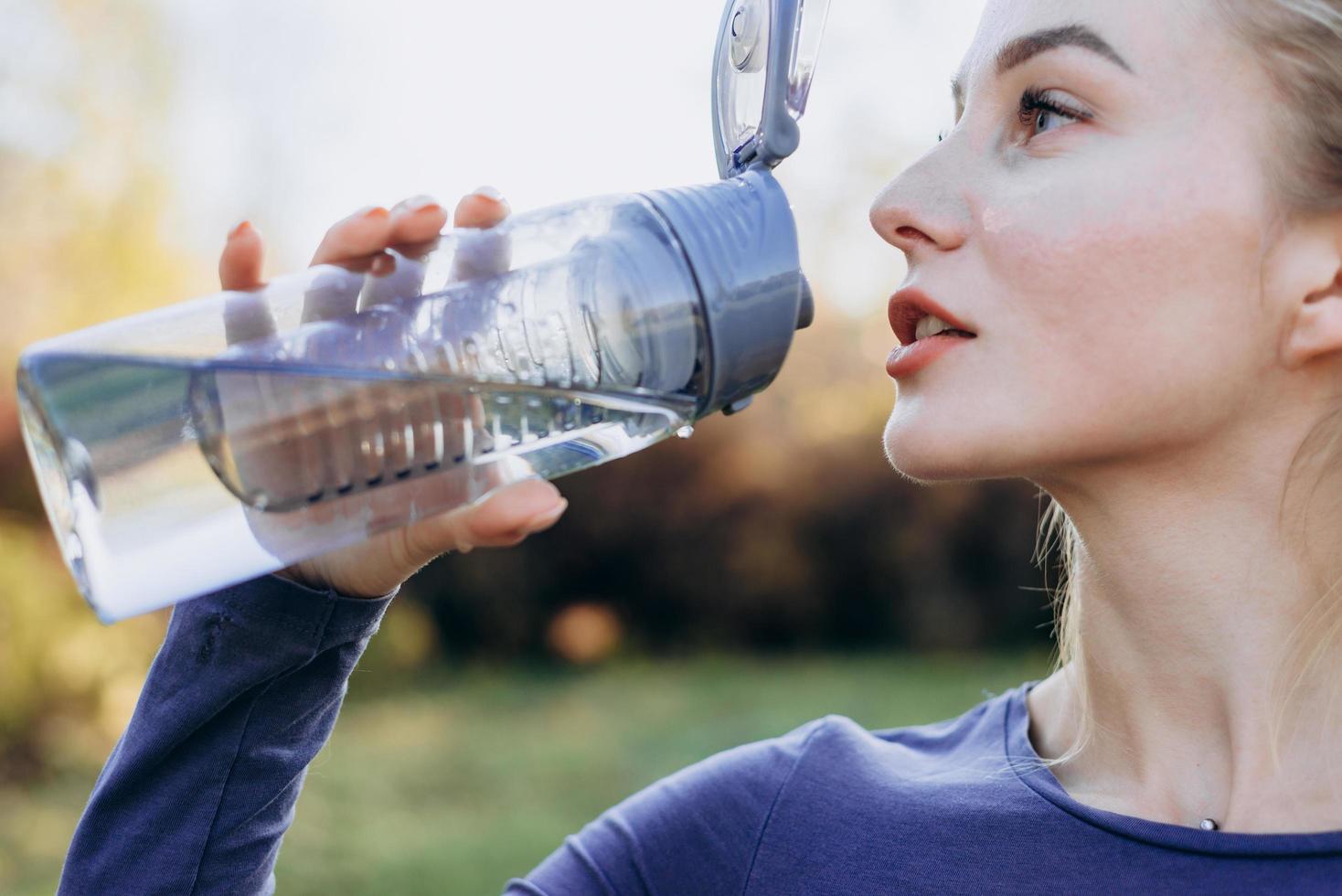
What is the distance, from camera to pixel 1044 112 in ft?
3.79

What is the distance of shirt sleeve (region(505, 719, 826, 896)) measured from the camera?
125 centimetres

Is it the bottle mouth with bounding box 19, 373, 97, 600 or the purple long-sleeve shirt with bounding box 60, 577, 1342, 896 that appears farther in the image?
the purple long-sleeve shirt with bounding box 60, 577, 1342, 896

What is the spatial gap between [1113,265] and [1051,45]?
8.8 inches

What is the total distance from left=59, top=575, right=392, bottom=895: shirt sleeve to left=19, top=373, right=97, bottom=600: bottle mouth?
0.16m

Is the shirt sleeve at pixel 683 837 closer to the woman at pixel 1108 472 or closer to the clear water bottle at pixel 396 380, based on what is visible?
the woman at pixel 1108 472

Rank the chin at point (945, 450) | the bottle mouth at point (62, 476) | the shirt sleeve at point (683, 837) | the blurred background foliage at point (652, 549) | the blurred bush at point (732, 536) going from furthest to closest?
1. the blurred bush at point (732, 536)
2. the blurred background foliage at point (652, 549)
3. the shirt sleeve at point (683, 837)
4. the chin at point (945, 450)
5. the bottle mouth at point (62, 476)

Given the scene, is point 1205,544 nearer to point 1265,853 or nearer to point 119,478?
point 1265,853

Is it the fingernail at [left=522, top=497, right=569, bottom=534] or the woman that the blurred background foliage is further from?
the fingernail at [left=522, top=497, right=569, bottom=534]

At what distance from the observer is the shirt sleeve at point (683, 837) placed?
125 cm

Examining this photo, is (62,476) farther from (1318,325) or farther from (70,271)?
(70,271)

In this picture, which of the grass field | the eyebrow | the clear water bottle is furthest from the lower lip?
the grass field

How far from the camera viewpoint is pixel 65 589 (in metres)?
4.36

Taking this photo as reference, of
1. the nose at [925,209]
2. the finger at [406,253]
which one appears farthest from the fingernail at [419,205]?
the nose at [925,209]

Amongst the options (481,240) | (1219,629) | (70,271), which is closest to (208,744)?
(481,240)
